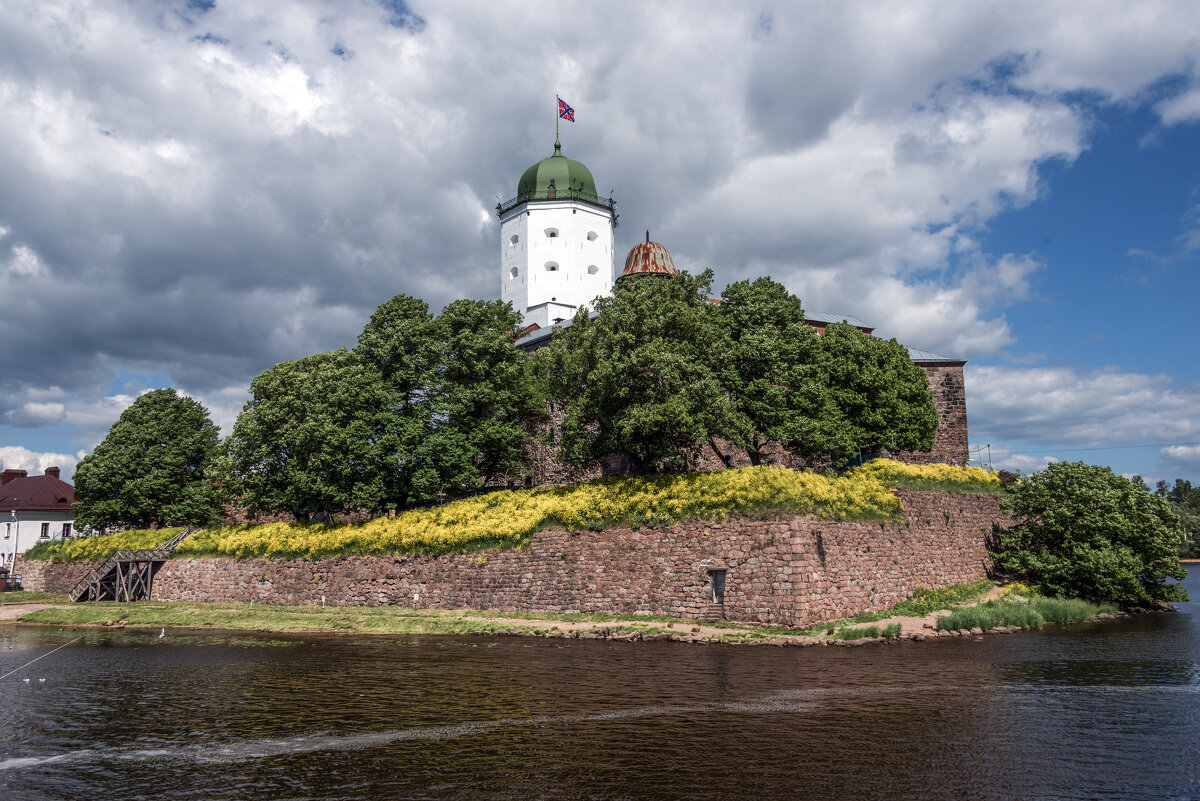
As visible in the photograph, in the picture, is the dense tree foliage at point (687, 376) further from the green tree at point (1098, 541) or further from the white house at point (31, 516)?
the white house at point (31, 516)

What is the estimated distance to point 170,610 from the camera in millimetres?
32562

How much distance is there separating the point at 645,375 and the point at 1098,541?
19.5 metres

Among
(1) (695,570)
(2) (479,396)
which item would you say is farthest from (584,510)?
(2) (479,396)

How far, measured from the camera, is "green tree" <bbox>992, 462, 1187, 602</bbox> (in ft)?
95.3

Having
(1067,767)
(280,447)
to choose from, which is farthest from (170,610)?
(1067,767)

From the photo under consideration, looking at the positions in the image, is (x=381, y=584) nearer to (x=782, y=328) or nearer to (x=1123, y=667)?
(x=782, y=328)

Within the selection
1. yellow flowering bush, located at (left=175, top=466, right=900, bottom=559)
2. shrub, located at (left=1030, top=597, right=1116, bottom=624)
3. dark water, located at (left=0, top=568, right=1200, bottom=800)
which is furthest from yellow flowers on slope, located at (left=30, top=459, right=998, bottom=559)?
shrub, located at (left=1030, top=597, right=1116, bottom=624)

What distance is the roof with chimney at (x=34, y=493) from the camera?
193ft

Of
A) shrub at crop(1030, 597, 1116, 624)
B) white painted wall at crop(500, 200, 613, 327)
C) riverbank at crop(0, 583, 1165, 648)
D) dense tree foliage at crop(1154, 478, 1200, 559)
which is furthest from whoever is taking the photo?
dense tree foliage at crop(1154, 478, 1200, 559)

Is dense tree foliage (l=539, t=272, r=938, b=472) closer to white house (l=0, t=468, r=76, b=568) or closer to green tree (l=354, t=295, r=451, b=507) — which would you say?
green tree (l=354, t=295, r=451, b=507)

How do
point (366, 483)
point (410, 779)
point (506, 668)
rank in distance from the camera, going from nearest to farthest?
point (410, 779) → point (506, 668) → point (366, 483)

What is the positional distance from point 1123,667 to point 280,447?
117 ft

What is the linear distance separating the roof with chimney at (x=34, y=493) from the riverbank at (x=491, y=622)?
27.6 m

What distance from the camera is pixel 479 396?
34375 mm
